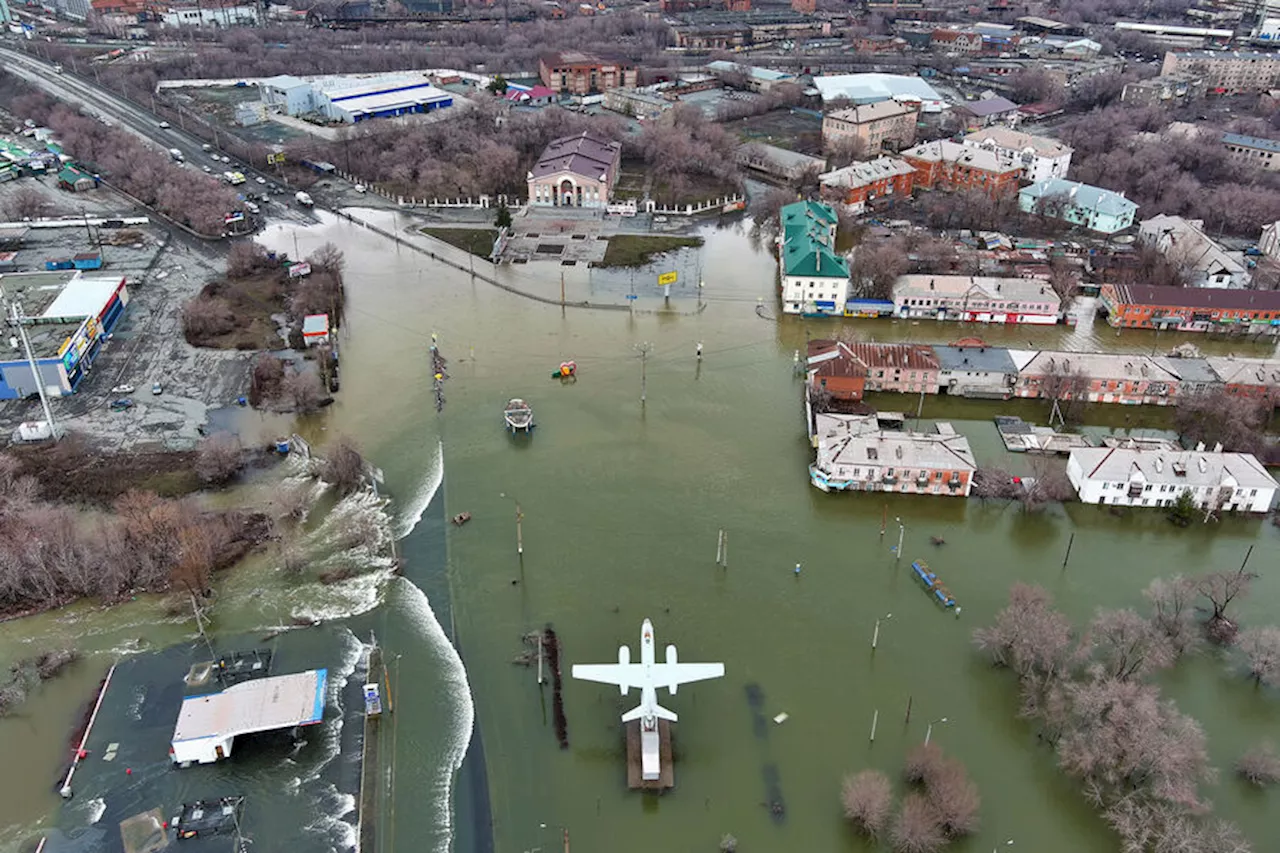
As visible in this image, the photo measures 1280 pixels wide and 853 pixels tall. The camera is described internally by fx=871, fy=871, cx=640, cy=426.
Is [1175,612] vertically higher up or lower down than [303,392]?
lower down

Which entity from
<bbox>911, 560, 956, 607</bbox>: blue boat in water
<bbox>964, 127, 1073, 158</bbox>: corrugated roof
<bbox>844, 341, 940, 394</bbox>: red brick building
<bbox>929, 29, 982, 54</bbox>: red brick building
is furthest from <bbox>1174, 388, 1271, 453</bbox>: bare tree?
<bbox>929, 29, 982, 54</bbox>: red brick building

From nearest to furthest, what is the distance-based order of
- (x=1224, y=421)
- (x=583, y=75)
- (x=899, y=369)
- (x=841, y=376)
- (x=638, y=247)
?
(x=1224, y=421)
(x=841, y=376)
(x=899, y=369)
(x=638, y=247)
(x=583, y=75)

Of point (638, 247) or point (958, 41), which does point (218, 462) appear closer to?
point (638, 247)

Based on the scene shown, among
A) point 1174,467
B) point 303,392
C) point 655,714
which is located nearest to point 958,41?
point 1174,467

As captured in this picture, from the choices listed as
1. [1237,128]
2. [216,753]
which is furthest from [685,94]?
[216,753]

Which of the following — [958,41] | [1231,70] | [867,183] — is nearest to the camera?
[867,183]

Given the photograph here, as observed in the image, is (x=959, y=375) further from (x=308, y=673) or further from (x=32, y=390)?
(x=32, y=390)

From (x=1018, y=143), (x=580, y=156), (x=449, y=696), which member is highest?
(x=1018, y=143)
